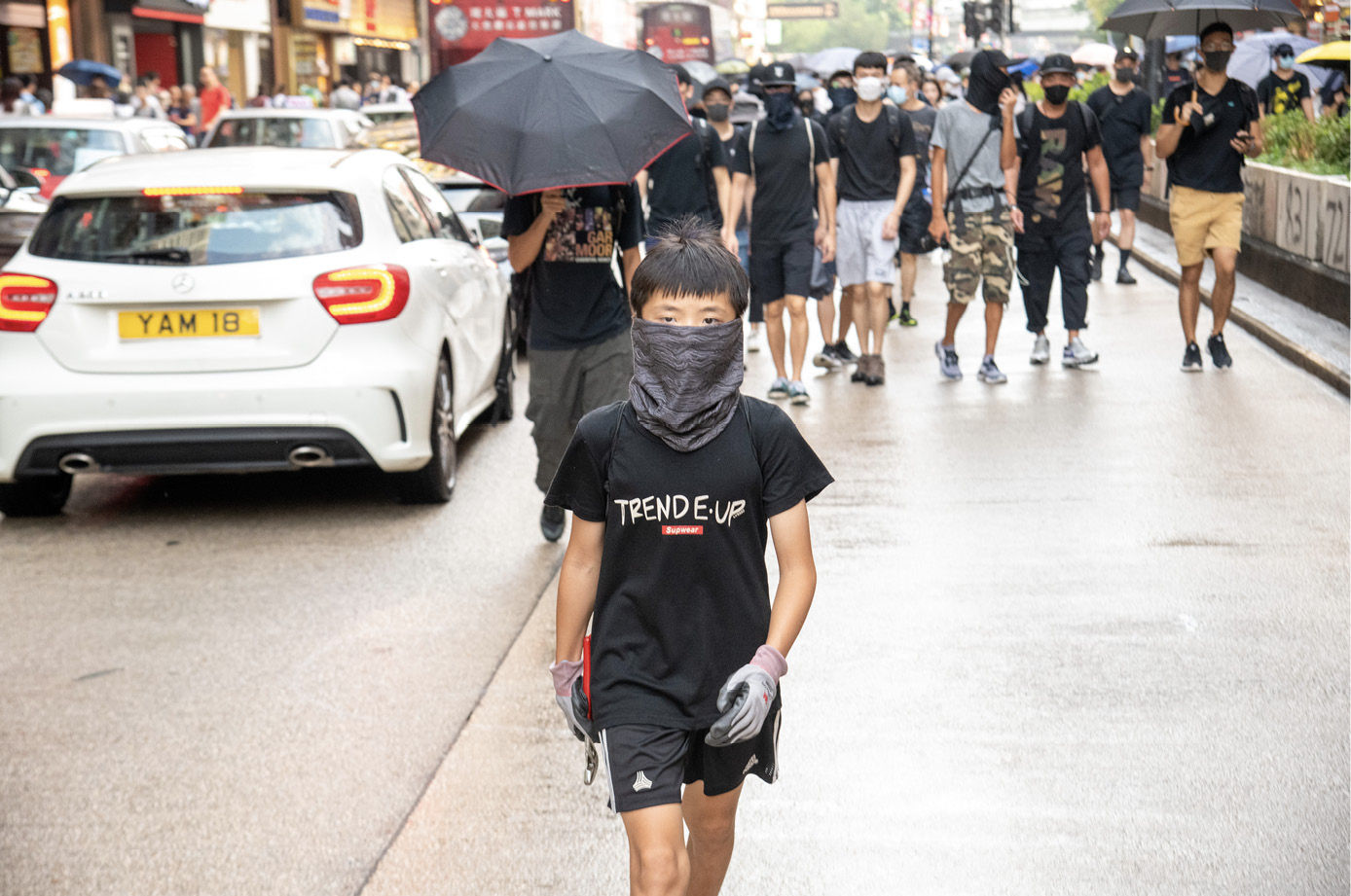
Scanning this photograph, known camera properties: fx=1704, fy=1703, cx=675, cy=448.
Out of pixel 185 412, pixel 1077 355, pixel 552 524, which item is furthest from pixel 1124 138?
pixel 185 412

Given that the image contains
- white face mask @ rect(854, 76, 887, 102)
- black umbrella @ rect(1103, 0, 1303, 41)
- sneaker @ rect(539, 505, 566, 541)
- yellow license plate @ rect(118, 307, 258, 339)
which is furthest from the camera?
black umbrella @ rect(1103, 0, 1303, 41)

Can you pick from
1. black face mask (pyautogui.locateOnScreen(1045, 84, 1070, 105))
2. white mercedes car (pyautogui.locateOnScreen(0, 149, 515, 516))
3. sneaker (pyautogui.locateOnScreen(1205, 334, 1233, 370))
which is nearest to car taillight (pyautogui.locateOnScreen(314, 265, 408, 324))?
white mercedes car (pyautogui.locateOnScreen(0, 149, 515, 516))

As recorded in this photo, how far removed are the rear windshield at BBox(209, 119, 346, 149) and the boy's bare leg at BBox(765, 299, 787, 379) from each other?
874 centimetres

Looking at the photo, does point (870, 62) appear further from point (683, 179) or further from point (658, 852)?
point (658, 852)

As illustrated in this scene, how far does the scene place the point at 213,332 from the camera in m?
7.04

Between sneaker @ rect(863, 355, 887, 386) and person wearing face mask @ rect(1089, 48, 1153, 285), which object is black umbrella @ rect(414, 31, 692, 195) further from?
person wearing face mask @ rect(1089, 48, 1153, 285)

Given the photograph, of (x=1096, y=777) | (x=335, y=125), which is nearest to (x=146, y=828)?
(x=1096, y=777)

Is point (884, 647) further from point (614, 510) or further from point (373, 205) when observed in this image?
point (373, 205)

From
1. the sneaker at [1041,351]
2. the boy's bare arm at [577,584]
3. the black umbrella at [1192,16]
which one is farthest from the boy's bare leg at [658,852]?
the black umbrella at [1192,16]

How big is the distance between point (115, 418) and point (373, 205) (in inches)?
55.3

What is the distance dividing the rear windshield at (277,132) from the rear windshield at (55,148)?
81.3 inches

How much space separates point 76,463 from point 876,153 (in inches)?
209

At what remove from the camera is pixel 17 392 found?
7.00 m

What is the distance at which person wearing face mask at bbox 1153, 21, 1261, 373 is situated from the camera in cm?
1023
